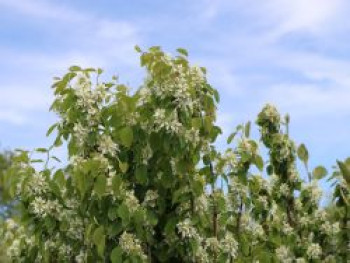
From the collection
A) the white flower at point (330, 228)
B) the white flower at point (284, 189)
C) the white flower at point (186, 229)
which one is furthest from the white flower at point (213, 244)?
the white flower at point (330, 228)

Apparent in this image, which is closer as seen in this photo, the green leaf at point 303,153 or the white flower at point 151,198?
the white flower at point 151,198

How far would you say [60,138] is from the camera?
558 centimetres

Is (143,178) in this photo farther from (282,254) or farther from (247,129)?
(282,254)

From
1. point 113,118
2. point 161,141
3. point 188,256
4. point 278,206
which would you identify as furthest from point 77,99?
point 278,206

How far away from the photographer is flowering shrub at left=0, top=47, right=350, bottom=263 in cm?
487

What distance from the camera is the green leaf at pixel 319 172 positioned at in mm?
7375

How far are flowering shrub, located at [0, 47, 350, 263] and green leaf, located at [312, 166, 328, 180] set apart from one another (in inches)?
63.6

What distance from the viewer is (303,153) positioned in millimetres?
7363

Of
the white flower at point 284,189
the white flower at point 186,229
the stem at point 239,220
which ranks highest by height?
the white flower at point 284,189

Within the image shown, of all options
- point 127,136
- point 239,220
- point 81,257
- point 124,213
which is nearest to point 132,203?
point 124,213

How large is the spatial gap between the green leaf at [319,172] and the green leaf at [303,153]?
0.16 meters

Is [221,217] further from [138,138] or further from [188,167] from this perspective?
[138,138]

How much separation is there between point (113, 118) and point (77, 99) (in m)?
0.34

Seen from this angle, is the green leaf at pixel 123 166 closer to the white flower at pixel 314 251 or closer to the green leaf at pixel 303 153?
the green leaf at pixel 303 153
